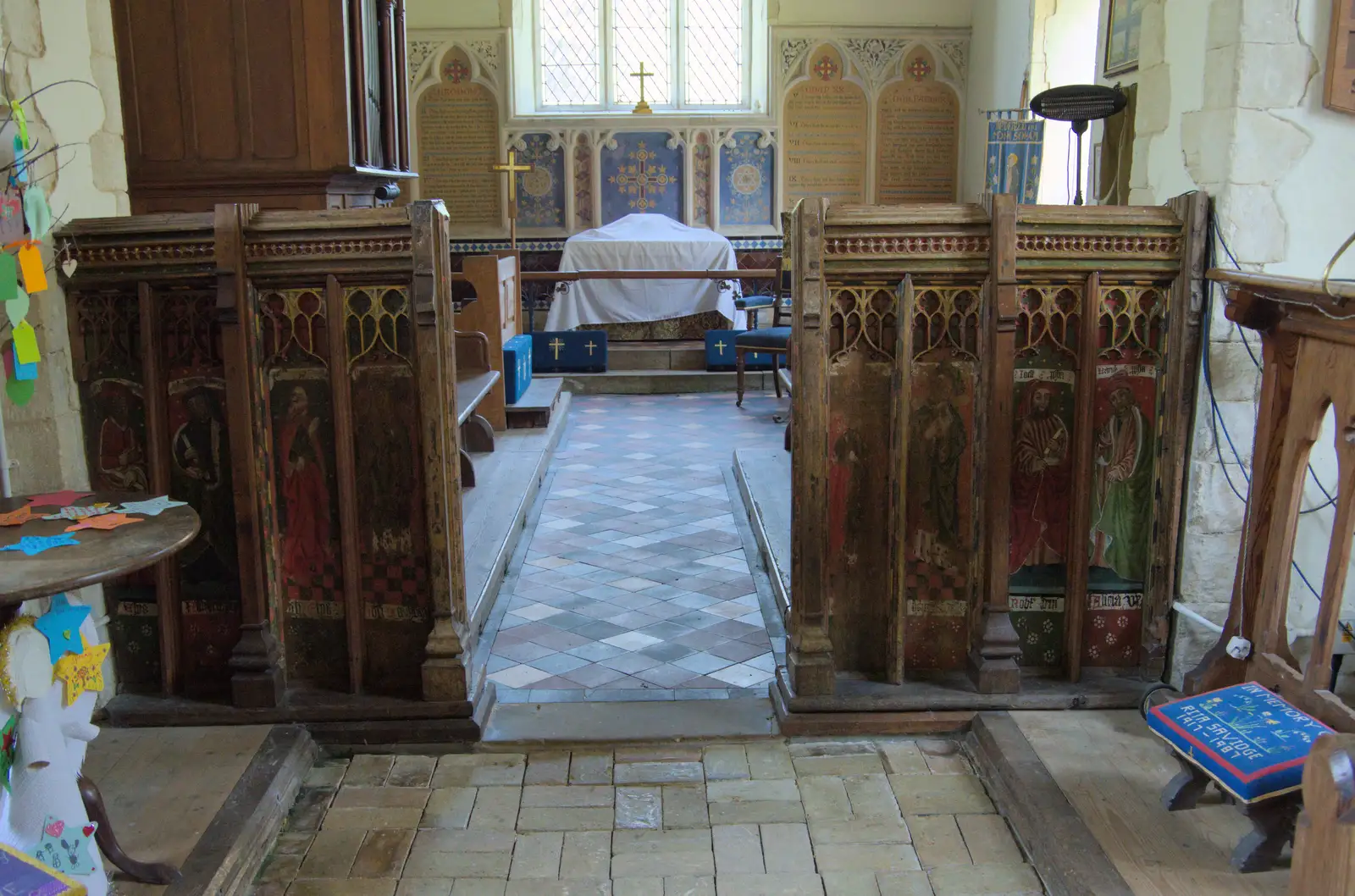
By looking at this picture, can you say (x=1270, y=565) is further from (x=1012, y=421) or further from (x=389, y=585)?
(x=389, y=585)

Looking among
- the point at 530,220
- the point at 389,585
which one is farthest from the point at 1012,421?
the point at 530,220

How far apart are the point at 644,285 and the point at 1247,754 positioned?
759 centimetres

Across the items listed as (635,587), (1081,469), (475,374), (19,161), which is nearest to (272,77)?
(475,374)

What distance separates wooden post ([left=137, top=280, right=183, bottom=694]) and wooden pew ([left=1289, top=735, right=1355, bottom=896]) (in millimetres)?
2533

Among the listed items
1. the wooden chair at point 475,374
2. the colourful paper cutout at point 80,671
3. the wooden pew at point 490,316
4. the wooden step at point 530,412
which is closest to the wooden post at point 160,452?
the colourful paper cutout at point 80,671

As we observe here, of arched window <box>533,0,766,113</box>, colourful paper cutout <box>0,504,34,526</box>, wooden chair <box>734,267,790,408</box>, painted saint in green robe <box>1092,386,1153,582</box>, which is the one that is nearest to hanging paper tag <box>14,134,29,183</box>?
colourful paper cutout <box>0,504,34,526</box>

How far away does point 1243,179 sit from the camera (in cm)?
267

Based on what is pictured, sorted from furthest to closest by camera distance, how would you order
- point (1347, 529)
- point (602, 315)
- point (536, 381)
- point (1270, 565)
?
1. point (602, 315)
2. point (536, 381)
3. point (1270, 565)
4. point (1347, 529)

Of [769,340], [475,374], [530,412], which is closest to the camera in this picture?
[475,374]

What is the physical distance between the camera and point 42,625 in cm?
197

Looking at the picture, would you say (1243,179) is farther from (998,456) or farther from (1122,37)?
(1122,37)

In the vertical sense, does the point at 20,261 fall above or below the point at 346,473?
above

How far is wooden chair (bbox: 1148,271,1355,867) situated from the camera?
6.91 ft

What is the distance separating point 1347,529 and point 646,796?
5.22ft
